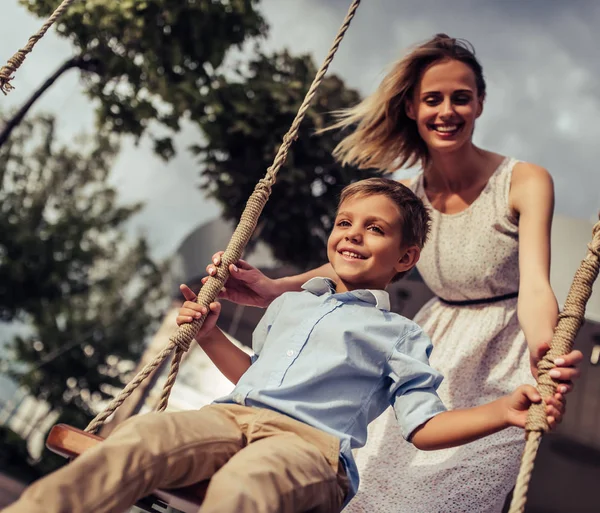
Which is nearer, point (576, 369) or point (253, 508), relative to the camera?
point (253, 508)

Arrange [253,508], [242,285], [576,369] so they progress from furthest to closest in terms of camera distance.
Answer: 1. [242,285]
2. [576,369]
3. [253,508]

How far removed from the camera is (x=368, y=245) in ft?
5.40

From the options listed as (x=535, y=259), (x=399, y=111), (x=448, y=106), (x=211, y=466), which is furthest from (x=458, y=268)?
(x=211, y=466)

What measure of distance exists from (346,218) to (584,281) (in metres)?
0.61

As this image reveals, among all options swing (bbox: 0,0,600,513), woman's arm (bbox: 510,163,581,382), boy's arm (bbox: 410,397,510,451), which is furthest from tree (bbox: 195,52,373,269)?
boy's arm (bbox: 410,397,510,451)

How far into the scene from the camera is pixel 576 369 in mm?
1238

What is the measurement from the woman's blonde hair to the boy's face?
698mm

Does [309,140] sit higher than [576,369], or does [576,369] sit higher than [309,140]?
[309,140]

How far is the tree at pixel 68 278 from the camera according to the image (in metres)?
12.6

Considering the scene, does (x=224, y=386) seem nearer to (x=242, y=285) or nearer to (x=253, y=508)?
(x=242, y=285)

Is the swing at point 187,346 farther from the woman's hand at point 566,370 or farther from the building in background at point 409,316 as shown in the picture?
the building in background at point 409,316

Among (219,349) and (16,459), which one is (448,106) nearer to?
(219,349)

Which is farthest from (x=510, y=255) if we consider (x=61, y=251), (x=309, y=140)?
(x=61, y=251)

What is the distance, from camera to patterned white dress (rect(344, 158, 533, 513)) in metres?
1.82
